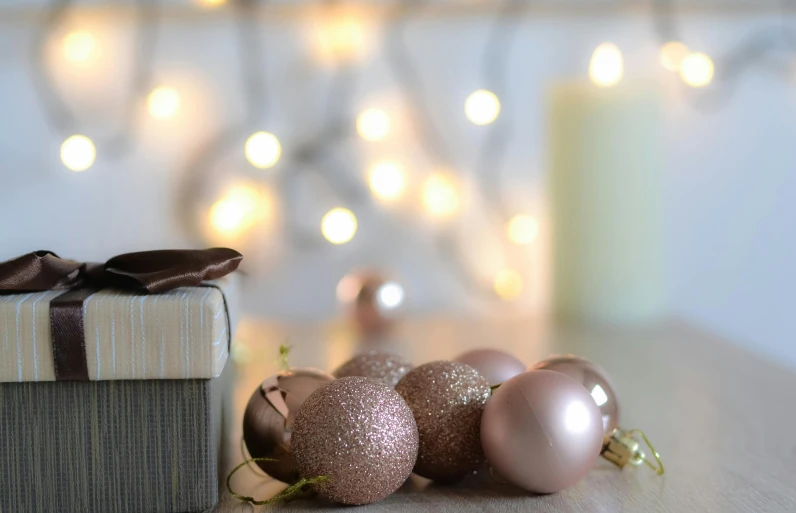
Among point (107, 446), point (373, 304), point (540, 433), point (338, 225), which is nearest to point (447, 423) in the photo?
point (540, 433)

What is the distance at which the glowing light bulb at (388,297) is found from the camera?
0.96m

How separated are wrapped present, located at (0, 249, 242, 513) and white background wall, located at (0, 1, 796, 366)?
73 centimetres

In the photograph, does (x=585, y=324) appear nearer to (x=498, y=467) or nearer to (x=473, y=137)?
(x=473, y=137)

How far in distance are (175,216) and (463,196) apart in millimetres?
425

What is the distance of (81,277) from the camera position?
1.45 feet

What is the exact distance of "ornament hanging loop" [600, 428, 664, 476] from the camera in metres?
0.49

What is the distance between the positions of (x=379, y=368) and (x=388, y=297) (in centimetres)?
44

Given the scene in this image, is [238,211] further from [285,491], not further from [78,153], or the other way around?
[285,491]

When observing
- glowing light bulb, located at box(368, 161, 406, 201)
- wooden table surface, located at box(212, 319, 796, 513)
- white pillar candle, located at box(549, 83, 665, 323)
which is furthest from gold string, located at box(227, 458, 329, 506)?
glowing light bulb, located at box(368, 161, 406, 201)

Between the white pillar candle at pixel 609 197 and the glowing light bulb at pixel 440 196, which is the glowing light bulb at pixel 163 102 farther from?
the white pillar candle at pixel 609 197

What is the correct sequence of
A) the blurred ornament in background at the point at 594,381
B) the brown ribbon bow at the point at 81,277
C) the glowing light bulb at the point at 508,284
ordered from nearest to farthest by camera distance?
the brown ribbon bow at the point at 81,277 < the blurred ornament in background at the point at 594,381 < the glowing light bulb at the point at 508,284

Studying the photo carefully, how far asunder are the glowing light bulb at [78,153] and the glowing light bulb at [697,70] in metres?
0.87

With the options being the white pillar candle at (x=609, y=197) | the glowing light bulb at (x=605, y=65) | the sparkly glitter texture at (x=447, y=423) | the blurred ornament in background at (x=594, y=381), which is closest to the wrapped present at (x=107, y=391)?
the sparkly glitter texture at (x=447, y=423)

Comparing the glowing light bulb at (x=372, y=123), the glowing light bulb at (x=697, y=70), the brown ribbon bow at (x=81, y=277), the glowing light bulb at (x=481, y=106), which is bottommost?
the brown ribbon bow at (x=81, y=277)
